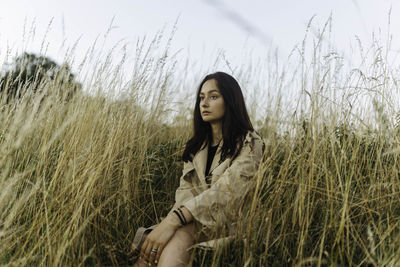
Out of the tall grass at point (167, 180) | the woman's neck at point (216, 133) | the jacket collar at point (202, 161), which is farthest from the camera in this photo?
the woman's neck at point (216, 133)

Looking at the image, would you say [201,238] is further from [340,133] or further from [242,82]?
[242,82]

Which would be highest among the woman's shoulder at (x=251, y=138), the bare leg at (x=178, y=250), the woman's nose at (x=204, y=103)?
the woman's nose at (x=204, y=103)

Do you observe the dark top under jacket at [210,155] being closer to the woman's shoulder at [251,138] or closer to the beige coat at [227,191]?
the beige coat at [227,191]

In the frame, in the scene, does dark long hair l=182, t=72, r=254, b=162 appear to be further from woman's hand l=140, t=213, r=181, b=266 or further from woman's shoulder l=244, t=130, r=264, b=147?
woman's hand l=140, t=213, r=181, b=266

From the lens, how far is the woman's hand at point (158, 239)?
1.49 metres

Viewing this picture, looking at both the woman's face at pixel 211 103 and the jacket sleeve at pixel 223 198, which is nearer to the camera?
the jacket sleeve at pixel 223 198

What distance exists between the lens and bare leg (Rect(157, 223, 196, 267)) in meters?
1.39

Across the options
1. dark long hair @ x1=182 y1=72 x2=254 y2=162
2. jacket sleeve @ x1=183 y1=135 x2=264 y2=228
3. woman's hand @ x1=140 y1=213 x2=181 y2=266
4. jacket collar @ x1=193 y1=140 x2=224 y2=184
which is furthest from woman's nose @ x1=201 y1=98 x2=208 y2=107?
woman's hand @ x1=140 y1=213 x2=181 y2=266

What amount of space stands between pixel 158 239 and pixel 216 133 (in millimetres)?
721

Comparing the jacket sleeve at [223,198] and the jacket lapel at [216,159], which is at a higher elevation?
the jacket lapel at [216,159]

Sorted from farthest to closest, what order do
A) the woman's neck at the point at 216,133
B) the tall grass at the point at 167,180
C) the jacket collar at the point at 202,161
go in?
the woman's neck at the point at 216,133
the jacket collar at the point at 202,161
the tall grass at the point at 167,180

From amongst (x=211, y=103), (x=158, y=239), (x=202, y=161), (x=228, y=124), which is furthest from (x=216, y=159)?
(x=158, y=239)

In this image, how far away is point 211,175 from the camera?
186cm

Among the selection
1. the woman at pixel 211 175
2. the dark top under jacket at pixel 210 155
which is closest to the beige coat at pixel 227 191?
the woman at pixel 211 175
